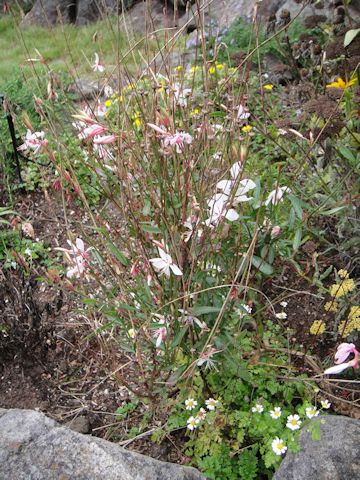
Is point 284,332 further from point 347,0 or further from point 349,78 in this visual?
point 347,0

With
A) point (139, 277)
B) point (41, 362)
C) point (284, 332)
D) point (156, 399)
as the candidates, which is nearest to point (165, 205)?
point (139, 277)

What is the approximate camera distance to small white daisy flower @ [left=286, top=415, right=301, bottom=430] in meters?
1.98

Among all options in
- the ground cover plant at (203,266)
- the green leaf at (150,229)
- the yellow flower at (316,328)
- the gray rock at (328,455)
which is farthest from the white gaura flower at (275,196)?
the gray rock at (328,455)

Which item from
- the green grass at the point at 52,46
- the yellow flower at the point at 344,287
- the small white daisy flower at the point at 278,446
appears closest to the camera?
the small white daisy flower at the point at 278,446

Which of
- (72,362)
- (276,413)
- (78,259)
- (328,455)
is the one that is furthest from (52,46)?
(328,455)

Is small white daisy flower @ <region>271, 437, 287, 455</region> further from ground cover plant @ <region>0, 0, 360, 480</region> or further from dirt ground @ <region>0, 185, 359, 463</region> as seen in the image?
dirt ground @ <region>0, 185, 359, 463</region>

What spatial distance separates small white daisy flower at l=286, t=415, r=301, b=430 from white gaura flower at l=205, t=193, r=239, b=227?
0.75m

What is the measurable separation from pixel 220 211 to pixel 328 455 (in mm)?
851

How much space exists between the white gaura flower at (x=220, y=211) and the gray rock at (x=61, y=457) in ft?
2.52

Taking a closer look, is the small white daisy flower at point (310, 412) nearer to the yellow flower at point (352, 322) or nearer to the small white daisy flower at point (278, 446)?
the small white daisy flower at point (278, 446)

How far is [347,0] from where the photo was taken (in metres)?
2.54

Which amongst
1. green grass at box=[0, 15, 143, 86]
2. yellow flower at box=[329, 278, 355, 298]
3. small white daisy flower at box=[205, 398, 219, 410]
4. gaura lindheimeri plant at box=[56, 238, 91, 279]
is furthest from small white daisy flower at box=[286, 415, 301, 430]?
green grass at box=[0, 15, 143, 86]

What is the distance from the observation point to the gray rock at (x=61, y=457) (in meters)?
1.70

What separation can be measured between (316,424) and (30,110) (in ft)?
10.6
